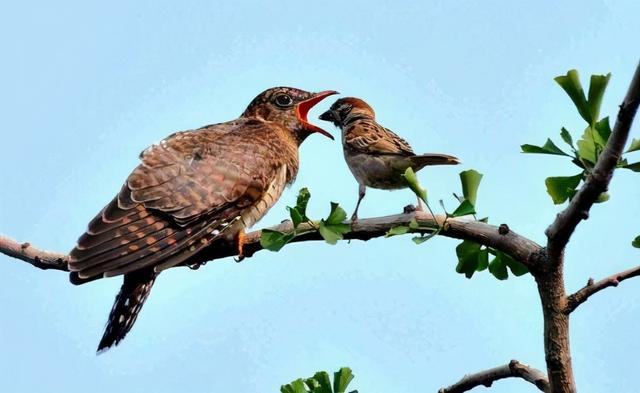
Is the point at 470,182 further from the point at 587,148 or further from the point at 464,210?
the point at 587,148

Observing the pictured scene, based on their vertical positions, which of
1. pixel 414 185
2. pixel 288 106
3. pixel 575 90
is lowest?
pixel 414 185

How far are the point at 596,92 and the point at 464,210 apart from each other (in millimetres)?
737

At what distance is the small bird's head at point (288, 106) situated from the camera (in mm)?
8086

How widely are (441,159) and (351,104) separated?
2.38 m

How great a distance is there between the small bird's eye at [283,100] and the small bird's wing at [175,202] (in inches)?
47.8

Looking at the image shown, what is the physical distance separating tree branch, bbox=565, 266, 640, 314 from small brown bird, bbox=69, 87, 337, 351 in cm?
249

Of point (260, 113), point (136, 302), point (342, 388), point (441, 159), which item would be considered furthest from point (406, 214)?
point (260, 113)

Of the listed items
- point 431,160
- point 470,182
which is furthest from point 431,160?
point 470,182

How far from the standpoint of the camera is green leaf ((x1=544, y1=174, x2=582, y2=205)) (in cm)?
424

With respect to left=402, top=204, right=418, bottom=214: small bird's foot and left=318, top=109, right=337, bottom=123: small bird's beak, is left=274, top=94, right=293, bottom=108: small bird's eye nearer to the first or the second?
left=318, top=109, right=337, bottom=123: small bird's beak

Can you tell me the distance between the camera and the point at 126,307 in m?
6.06

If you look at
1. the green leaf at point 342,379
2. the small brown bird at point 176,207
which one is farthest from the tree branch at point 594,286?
the small brown bird at point 176,207

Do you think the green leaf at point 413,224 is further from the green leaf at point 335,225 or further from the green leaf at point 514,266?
the green leaf at point 514,266

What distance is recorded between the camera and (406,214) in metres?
4.39
